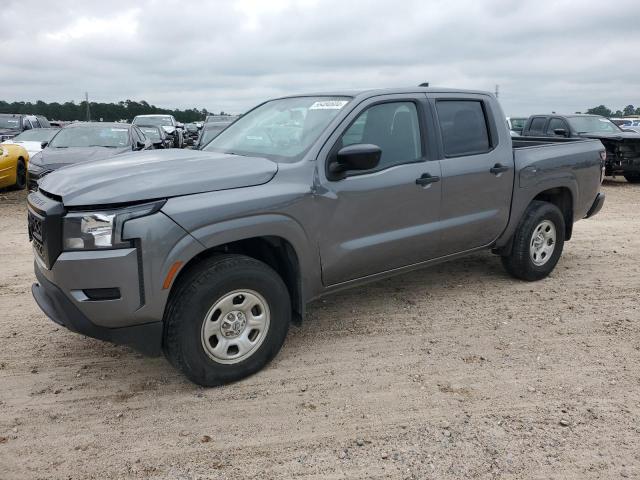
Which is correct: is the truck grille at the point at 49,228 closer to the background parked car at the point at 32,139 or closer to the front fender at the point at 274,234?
the front fender at the point at 274,234

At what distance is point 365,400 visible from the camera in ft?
11.0

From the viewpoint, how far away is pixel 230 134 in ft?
15.4

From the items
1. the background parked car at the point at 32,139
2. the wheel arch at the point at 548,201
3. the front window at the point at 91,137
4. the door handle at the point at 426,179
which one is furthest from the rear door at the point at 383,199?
the background parked car at the point at 32,139

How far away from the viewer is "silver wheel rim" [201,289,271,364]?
3.37 metres

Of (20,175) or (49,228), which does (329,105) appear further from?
(20,175)

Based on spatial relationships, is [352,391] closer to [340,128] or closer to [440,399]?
[440,399]

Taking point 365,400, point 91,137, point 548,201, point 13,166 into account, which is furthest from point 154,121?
point 365,400

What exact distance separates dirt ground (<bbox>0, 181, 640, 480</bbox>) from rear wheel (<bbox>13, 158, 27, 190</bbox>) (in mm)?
7764

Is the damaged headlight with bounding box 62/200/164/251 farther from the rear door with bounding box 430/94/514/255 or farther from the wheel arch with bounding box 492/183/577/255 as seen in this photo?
the wheel arch with bounding box 492/183/577/255

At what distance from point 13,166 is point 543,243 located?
10558 mm

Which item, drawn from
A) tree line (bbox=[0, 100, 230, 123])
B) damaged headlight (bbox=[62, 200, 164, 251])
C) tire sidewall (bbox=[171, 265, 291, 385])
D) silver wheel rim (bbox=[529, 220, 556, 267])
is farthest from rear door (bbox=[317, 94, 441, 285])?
tree line (bbox=[0, 100, 230, 123])

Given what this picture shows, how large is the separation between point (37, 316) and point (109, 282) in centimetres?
211

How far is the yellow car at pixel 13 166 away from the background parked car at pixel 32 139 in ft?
3.51

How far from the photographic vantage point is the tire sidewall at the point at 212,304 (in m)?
3.23
